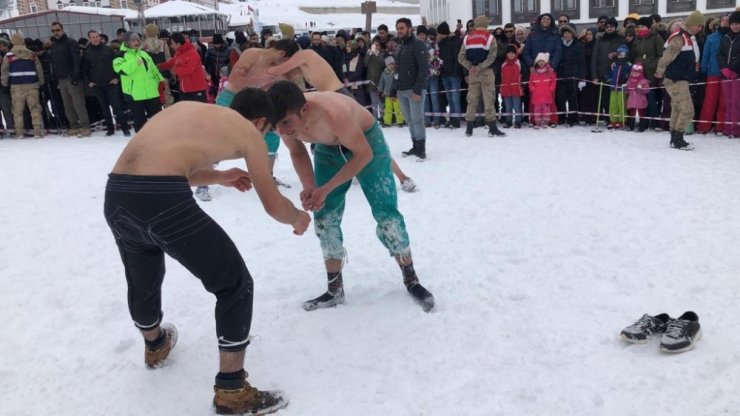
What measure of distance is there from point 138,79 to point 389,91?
423 cm

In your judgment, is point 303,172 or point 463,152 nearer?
point 303,172

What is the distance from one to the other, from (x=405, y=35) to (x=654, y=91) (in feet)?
13.4

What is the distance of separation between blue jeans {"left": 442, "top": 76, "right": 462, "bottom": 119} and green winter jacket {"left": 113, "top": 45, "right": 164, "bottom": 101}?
4962 mm

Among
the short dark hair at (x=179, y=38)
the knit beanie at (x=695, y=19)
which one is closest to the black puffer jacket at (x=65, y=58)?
the short dark hair at (x=179, y=38)

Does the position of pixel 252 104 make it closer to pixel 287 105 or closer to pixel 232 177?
pixel 287 105

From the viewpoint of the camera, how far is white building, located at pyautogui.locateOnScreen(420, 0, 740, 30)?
1261 inches

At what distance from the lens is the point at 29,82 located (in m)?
10.3

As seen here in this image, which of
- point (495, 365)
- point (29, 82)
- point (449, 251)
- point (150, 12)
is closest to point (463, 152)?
point (449, 251)

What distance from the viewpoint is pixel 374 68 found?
36.6 feet

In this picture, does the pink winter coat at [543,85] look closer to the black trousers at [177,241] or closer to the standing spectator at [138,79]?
the standing spectator at [138,79]

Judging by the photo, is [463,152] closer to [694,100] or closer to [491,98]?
[491,98]

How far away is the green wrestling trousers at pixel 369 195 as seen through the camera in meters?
3.61

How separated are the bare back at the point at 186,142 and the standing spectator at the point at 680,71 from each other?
687 cm

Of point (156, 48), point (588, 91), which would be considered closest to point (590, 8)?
point (588, 91)
